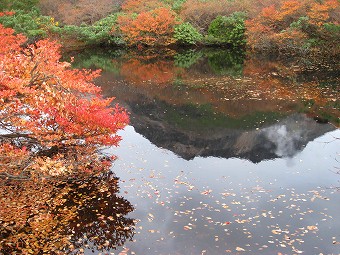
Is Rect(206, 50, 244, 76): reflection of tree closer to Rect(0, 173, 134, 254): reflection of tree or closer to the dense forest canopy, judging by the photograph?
the dense forest canopy

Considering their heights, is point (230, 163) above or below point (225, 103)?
above

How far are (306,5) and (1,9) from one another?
1003 inches

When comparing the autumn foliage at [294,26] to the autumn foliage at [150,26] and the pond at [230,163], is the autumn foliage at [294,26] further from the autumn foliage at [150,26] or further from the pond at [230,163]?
the autumn foliage at [150,26]

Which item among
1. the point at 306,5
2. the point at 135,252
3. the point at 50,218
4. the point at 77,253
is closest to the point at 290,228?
the point at 135,252

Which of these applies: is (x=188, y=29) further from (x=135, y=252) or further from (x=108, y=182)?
(x=135, y=252)

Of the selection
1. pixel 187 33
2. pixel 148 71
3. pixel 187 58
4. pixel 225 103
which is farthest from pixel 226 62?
pixel 225 103

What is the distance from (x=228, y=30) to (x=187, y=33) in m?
4.09

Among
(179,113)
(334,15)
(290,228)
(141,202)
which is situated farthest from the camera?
(334,15)

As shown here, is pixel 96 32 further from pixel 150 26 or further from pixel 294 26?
pixel 294 26

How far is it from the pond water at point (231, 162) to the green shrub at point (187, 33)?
12.9 m

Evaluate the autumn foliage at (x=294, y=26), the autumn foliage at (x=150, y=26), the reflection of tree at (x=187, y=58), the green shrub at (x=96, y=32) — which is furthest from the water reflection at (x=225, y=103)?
the green shrub at (x=96, y=32)

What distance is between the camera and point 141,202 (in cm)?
1098

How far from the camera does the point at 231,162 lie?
1367 cm

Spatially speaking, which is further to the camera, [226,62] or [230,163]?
[226,62]
